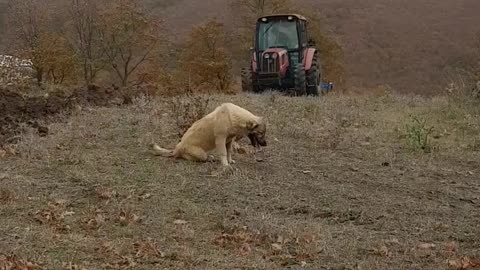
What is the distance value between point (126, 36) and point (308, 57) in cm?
969

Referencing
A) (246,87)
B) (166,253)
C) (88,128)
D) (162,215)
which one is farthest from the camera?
(246,87)

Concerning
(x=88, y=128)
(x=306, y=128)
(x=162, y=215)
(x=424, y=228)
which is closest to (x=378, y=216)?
(x=424, y=228)

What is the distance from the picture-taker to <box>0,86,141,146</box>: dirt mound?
10259 millimetres

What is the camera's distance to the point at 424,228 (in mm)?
5656

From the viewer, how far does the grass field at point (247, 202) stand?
492 centimetres

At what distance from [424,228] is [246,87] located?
13508 mm

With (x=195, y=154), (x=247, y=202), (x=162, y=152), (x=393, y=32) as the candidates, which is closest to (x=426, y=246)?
(x=247, y=202)

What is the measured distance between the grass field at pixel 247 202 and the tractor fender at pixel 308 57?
723 cm

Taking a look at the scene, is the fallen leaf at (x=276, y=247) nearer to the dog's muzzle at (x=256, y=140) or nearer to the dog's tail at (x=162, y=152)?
the dog's muzzle at (x=256, y=140)

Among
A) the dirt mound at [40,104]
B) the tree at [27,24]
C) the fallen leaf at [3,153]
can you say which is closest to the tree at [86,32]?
the tree at [27,24]

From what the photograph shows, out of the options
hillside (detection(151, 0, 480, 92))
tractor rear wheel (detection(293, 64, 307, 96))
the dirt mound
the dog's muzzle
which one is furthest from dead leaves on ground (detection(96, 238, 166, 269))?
hillside (detection(151, 0, 480, 92))

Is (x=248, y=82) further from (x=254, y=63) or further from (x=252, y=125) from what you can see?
(x=252, y=125)

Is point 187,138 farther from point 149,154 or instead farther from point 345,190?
point 345,190

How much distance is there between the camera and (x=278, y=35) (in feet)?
60.3
